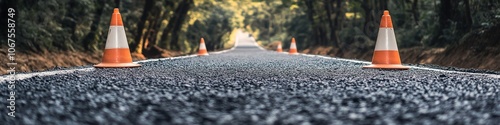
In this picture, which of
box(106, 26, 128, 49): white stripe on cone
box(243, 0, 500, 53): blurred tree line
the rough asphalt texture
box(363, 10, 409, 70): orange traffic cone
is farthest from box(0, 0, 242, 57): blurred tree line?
box(243, 0, 500, 53): blurred tree line

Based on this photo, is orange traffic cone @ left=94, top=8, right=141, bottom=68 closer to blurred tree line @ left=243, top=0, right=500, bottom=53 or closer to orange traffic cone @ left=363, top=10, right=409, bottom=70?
orange traffic cone @ left=363, top=10, right=409, bottom=70

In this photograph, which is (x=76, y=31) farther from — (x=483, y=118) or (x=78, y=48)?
(x=483, y=118)

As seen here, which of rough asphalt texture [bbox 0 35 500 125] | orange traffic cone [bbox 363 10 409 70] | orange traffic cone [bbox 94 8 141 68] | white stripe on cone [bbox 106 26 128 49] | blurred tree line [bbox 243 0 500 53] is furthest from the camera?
blurred tree line [bbox 243 0 500 53]

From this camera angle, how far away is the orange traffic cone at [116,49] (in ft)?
29.6

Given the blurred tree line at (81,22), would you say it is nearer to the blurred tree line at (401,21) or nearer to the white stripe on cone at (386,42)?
the white stripe on cone at (386,42)

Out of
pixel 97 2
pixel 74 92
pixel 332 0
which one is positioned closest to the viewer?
pixel 74 92

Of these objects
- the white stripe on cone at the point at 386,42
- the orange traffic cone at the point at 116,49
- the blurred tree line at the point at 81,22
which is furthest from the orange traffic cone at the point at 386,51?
the blurred tree line at the point at 81,22

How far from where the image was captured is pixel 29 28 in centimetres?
1275

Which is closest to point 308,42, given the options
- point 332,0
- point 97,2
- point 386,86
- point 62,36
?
point 332,0

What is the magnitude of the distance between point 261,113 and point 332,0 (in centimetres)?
2786

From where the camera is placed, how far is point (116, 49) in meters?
9.18

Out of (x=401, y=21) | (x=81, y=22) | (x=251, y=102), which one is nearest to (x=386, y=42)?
(x=251, y=102)

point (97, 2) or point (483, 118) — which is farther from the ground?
point (97, 2)

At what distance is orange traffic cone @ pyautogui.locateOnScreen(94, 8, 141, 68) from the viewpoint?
9.02 m
